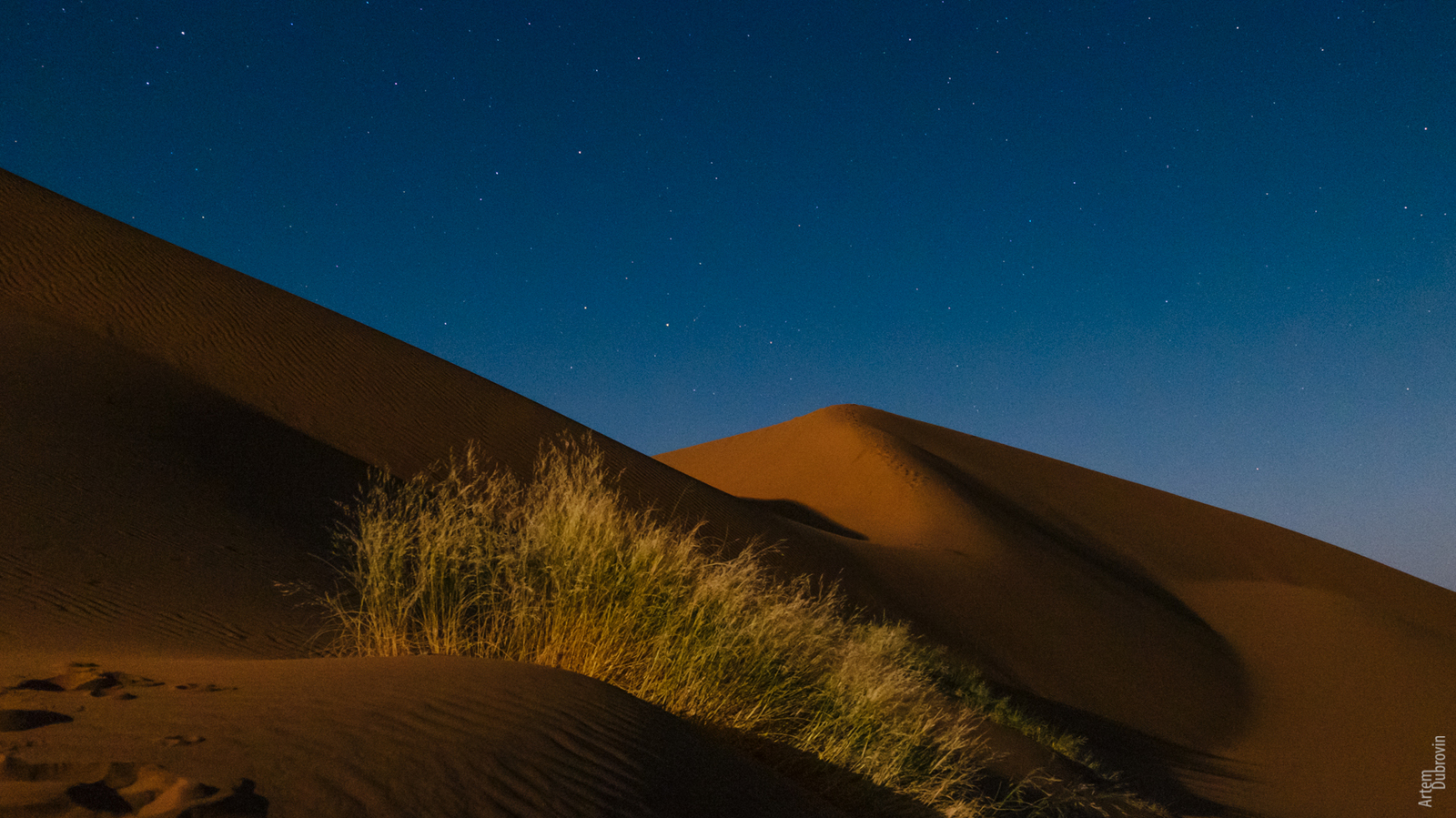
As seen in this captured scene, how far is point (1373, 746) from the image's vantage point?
16312mm

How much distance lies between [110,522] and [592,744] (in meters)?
6.76

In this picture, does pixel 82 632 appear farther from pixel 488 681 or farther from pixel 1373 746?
pixel 1373 746

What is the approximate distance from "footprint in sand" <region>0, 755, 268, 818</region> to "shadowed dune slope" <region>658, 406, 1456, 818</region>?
13.9m

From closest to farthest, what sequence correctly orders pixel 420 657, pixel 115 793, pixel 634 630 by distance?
1. pixel 115 793
2. pixel 420 657
3. pixel 634 630

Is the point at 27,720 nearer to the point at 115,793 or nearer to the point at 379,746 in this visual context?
the point at 115,793

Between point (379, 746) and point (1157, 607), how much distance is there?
1041 inches

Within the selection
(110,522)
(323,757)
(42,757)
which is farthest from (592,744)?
(110,522)

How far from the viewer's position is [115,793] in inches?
83.0

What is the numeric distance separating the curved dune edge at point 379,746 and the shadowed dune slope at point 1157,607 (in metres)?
12.4

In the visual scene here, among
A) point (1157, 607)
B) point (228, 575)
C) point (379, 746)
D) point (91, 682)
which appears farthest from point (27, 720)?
point (1157, 607)

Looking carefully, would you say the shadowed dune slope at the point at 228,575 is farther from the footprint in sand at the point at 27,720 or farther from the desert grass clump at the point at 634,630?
the desert grass clump at the point at 634,630

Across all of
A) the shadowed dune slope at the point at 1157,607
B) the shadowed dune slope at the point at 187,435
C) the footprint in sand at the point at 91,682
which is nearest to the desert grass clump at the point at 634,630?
the footprint in sand at the point at 91,682

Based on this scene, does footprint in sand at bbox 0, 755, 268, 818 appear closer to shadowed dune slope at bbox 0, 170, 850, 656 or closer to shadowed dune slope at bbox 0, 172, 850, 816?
shadowed dune slope at bbox 0, 172, 850, 816

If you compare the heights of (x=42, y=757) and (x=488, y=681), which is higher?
(x=488, y=681)
